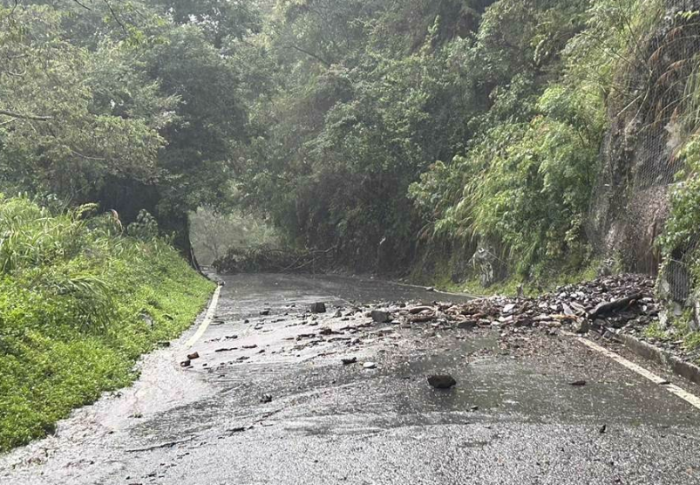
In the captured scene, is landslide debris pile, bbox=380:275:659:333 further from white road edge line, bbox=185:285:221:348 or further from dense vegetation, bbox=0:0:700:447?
white road edge line, bbox=185:285:221:348

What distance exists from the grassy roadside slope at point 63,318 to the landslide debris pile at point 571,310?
4.62 m

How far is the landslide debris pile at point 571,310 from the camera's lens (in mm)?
9211

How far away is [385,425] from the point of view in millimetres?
5000

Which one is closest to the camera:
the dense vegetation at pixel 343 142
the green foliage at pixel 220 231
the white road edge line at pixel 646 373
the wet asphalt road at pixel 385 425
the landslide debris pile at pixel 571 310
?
the wet asphalt road at pixel 385 425

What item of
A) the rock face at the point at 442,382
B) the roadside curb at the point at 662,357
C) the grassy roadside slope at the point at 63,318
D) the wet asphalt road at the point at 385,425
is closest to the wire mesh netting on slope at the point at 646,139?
the roadside curb at the point at 662,357

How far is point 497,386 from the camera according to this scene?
20.0 feet

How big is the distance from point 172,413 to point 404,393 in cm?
217

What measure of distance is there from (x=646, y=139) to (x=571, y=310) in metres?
5.00

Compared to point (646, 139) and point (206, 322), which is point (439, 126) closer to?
point (646, 139)

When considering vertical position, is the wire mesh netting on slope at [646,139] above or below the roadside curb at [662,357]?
above

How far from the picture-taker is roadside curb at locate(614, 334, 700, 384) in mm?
6254

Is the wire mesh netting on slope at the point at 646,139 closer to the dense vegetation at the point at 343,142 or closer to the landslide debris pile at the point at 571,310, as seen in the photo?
the dense vegetation at the point at 343,142

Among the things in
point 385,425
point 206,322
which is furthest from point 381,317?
point 385,425

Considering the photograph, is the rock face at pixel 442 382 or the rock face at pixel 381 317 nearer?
the rock face at pixel 442 382
